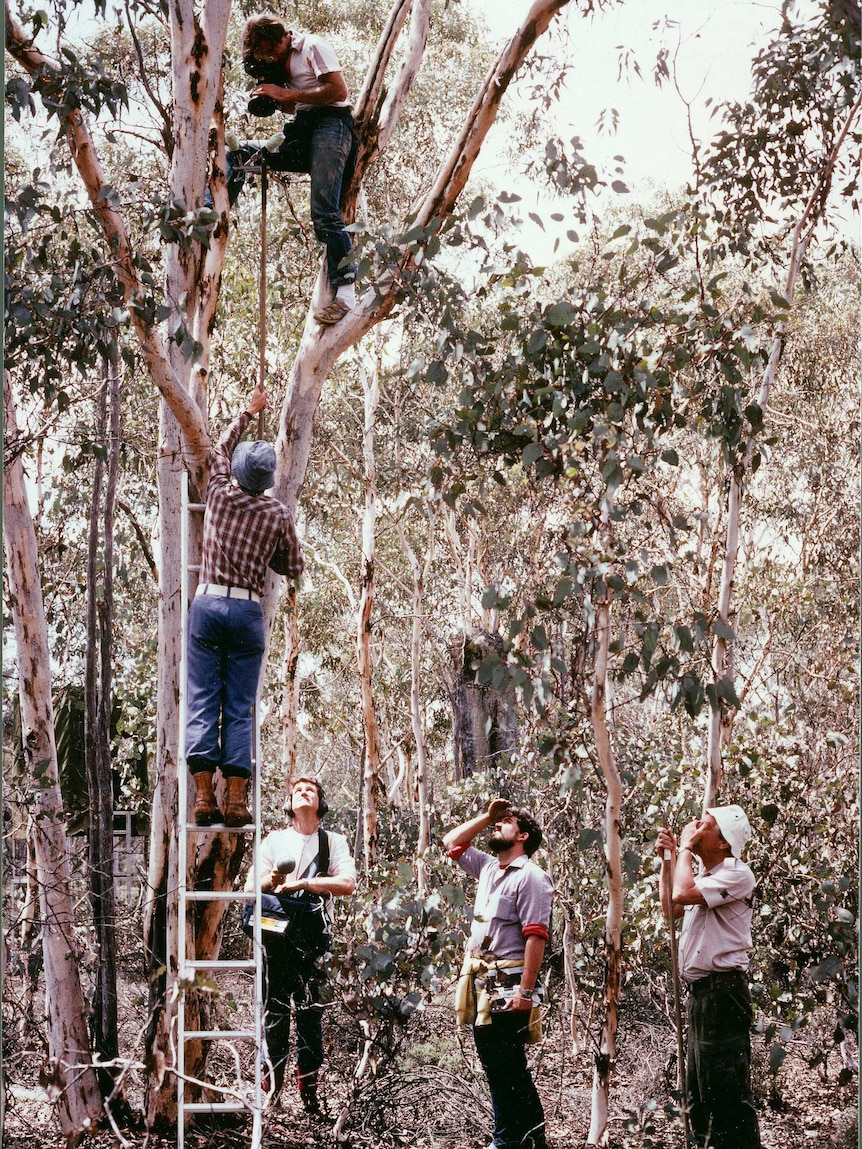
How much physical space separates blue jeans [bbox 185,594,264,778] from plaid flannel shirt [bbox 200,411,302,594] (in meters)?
0.10

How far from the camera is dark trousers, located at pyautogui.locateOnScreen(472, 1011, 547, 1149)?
4195 millimetres

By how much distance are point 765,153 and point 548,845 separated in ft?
13.9

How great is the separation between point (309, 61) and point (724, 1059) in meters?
4.14

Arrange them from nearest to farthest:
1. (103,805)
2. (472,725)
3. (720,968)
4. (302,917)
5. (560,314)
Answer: (560,314) → (720,968) → (302,917) → (103,805) → (472,725)

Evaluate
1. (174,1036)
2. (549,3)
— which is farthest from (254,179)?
(174,1036)

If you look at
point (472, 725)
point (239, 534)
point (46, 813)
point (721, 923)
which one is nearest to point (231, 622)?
point (239, 534)

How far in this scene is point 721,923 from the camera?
411 centimetres

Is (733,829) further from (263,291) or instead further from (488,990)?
(263,291)

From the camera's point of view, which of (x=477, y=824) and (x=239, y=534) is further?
(x=477, y=824)

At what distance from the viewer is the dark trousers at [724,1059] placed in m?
4.11

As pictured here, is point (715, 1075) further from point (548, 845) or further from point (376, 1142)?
point (548, 845)

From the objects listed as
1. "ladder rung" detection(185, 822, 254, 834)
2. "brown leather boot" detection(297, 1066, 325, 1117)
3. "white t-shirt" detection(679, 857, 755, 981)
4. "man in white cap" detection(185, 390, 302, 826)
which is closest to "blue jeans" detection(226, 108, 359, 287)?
"man in white cap" detection(185, 390, 302, 826)

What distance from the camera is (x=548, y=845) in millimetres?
7277

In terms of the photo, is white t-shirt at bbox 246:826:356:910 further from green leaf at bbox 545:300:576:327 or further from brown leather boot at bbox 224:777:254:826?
green leaf at bbox 545:300:576:327
